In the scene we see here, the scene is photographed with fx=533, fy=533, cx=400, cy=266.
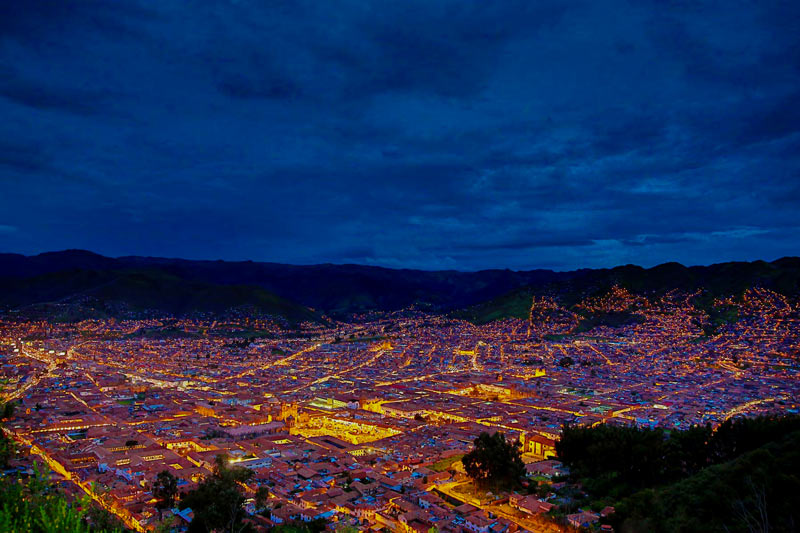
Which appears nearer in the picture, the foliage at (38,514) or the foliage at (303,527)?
the foliage at (38,514)

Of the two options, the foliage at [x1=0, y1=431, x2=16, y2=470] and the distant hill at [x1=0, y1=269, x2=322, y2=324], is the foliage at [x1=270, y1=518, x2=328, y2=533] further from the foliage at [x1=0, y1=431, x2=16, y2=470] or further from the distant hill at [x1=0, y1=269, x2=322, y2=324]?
the distant hill at [x1=0, y1=269, x2=322, y2=324]

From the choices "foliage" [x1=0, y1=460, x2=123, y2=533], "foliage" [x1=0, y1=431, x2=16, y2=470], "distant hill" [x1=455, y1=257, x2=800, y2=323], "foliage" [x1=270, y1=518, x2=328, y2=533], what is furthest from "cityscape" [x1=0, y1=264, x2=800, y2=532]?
"distant hill" [x1=455, y1=257, x2=800, y2=323]

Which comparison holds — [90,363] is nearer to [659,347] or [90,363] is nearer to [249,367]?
[249,367]

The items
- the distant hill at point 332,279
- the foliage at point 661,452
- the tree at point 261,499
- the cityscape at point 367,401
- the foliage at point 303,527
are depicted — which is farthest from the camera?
the distant hill at point 332,279

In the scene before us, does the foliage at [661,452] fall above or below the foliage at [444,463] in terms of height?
above

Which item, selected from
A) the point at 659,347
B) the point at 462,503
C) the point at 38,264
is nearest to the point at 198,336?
the point at 659,347

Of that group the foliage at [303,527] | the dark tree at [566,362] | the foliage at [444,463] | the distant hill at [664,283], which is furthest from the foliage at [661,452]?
the distant hill at [664,283]

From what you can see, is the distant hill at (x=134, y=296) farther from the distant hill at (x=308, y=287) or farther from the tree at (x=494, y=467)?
the tree at (x=494, y=467)
